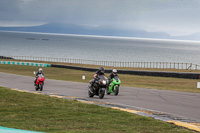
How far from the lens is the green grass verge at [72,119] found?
8.77 meters

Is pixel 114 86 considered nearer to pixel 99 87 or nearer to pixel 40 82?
pixel 99 87

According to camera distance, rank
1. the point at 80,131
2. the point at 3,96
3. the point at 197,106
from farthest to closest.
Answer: the point at 3,96 < the point at 197,106 < the point at 80,131

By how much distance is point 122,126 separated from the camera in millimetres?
9258

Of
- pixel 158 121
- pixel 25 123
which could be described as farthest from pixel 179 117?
pixel 25 123

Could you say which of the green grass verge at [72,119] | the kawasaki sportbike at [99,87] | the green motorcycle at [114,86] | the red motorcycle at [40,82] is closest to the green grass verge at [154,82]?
the green motorcycle at [114,86]

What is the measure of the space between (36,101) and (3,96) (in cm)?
233

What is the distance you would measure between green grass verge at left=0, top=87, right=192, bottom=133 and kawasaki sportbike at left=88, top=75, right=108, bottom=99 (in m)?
3.68

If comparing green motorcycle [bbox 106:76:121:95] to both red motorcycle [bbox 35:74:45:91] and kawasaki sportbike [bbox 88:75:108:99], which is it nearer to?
kawasaki sportbike [bbox 88:75:108:99]

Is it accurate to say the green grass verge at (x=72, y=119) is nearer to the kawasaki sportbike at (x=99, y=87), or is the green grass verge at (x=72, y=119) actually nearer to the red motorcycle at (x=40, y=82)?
the kawasaki sportbike at (x=99, y=87)

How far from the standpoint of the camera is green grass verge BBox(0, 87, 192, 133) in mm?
8773

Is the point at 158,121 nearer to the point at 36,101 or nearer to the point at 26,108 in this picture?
the point at 26,108

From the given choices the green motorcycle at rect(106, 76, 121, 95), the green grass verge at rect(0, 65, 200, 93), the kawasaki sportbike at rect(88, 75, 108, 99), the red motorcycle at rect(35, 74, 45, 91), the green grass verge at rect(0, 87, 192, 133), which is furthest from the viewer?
the green grass verge at rect(0, 65, 200, 93)

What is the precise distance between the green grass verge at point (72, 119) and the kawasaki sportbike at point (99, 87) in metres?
3.68

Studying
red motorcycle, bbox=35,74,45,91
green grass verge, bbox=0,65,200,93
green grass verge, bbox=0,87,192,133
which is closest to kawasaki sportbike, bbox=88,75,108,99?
green grass verge, bbox=0,87,192,133
